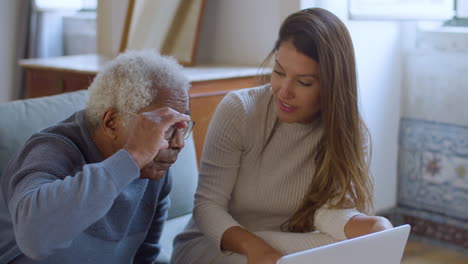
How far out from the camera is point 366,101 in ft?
9.00

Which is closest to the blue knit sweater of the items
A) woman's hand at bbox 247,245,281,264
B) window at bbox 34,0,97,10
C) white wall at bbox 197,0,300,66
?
woman's hand at bbox 247,245,281,264

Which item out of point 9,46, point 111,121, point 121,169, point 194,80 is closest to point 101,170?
point 121,169

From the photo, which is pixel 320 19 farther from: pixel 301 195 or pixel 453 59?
pixel 453 59

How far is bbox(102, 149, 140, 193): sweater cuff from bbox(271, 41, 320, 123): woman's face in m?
0.51

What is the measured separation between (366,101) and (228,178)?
136 centimetres

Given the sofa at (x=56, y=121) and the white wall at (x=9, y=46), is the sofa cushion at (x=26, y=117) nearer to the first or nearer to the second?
the sofa at (x=56, y=121)

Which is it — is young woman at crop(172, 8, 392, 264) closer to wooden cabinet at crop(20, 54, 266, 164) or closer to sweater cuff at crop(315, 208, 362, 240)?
sweater cuff at crop(315, 208, 362, 240)

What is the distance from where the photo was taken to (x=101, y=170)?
1047mm

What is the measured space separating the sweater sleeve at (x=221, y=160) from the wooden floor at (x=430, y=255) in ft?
4.19

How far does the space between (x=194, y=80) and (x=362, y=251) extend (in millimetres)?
1383

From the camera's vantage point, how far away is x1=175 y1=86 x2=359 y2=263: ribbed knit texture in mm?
1529

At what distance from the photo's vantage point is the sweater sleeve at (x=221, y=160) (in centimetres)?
153

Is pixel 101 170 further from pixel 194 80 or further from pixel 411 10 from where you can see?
pixel 411 10

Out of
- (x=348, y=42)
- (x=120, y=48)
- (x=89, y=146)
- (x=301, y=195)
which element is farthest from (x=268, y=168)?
(x=120, y=48)
